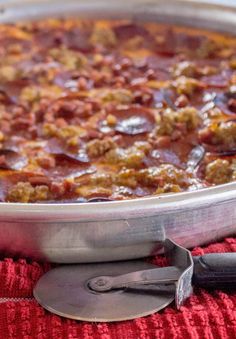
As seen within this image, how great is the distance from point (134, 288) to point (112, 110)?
2.77 ft

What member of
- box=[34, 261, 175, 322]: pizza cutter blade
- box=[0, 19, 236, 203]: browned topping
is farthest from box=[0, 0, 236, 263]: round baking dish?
box=[0, 19, 236, 203]: browned topping

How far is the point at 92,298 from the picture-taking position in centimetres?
131

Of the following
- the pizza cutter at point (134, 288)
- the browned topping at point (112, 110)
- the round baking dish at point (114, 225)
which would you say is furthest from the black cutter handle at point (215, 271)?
the browned topping at point (112, 110)

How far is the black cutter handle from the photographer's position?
4.34 ft

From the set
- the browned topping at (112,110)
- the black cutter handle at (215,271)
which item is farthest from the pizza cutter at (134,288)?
the browned topping at (112,110)

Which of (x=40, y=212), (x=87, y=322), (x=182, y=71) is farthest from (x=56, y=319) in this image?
(x=182, y=71)

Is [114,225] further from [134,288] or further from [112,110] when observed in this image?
[112,110]

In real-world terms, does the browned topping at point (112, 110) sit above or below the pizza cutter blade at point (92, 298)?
below

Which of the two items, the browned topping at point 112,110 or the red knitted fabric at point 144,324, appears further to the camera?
the browned topping at point 112,110

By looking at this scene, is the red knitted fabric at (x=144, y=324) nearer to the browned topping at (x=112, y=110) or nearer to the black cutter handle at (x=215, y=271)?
the black cutter handle at (x=215, y=271)

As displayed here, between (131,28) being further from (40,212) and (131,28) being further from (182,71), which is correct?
(40,212)

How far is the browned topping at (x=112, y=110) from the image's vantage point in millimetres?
1739

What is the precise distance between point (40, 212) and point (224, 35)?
4.80 ft

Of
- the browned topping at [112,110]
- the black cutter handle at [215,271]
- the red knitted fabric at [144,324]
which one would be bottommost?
the browned topping at [112,110]
